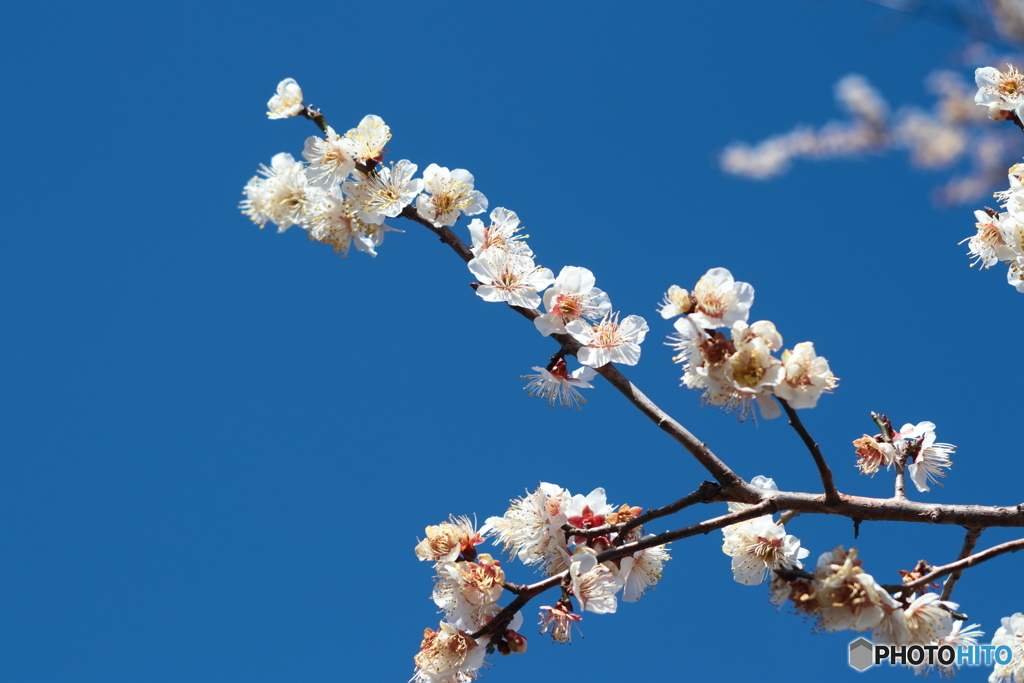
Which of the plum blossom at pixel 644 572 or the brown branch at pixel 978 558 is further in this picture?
the plum blossom at pixel 644 572

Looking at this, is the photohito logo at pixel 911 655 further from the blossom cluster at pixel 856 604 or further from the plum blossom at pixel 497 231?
the plum blossom at pixel 497 231

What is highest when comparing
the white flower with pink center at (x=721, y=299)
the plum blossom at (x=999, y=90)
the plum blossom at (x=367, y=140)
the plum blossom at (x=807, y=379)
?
the plum blossom at (x=999, y=90)

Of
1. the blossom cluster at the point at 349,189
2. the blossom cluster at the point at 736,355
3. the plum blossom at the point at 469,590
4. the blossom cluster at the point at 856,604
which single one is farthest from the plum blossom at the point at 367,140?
the blossom cluster at the point at 856,604

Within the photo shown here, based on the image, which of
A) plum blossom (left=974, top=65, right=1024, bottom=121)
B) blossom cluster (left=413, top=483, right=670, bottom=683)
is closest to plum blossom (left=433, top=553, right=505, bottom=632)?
blossom cluster (left=413, top=483, right=670, bottom=683)

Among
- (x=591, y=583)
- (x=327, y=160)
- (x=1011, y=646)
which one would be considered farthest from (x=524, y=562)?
(x=1011, y=646)

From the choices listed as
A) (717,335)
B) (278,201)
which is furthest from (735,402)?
(278,201)

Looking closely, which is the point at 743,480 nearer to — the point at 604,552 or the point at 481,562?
the point at 604,552
